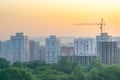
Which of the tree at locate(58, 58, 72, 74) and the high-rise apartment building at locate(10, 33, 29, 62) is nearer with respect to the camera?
the tree at locate(58, 58, 72, 74)

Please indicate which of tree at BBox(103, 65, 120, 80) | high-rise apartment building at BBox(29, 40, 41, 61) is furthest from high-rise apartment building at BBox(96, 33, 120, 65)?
tree at BBox(103, 65, 120, 80)

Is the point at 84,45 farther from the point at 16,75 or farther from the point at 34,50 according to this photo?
the point at 16,75

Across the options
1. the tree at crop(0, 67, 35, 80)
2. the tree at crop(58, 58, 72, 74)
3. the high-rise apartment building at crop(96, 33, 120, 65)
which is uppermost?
the high-rise apartment building at crop(96, 33, 120, 65)

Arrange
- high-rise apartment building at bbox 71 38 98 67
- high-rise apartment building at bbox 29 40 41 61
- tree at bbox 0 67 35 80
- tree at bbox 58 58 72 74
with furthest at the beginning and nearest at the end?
high-rise apartment building at bbox 29 40 41 61
high-rise apartment building at bbox 71 38 98 67
tree at bbox 58 58 72 74
tree at bbox 0 67 35 80

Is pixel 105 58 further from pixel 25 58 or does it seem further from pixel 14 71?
pixel 14 71

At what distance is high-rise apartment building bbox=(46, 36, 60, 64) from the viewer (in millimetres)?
34869

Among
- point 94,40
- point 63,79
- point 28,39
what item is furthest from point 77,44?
point 63,79

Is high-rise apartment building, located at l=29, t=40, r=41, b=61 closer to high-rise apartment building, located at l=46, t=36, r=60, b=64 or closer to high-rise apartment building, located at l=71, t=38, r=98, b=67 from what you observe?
high-rise apartment building, located at l=46, t=36, r=60, b=64

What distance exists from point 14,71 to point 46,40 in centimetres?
2171

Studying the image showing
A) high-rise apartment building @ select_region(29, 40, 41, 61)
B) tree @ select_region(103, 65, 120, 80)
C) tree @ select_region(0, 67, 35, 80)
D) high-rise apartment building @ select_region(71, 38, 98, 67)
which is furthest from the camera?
high-rise apartment building @ select_region(29, 40, 41, 61)

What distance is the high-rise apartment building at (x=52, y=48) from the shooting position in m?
34.9

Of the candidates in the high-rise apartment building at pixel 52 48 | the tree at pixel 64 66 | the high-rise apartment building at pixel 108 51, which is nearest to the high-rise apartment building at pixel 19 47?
the high-rise apartment building at pixel 52 48

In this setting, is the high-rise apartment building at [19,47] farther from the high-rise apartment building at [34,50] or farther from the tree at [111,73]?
the tree at [111,73]

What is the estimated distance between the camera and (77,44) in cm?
3666
